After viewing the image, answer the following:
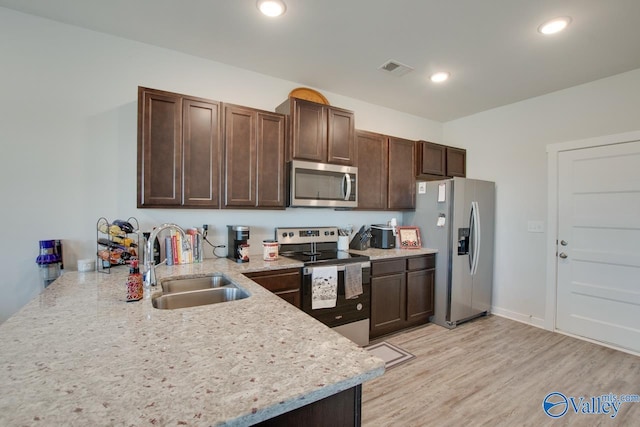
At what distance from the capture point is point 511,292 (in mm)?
3619

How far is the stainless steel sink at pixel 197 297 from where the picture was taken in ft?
5.22

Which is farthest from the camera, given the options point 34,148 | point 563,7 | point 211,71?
point 211,71

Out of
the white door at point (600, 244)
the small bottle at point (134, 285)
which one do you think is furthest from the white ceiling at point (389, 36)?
the small bottle at point (134, 285)

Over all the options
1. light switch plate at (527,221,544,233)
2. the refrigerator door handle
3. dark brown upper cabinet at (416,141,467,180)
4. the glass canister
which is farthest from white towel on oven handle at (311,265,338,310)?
light switch plate at (527,221,544,233)

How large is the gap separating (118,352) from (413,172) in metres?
3.50

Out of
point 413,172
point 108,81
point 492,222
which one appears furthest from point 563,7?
point 108,81

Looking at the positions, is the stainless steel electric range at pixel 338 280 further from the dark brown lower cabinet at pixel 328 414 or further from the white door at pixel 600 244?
the white door at pixel 600 244

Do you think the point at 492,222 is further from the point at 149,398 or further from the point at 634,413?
the point at 149,398

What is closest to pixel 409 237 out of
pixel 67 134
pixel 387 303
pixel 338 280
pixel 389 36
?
pixel 387 303

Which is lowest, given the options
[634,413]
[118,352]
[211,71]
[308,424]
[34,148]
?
[634,413]

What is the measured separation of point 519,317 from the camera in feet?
11.6

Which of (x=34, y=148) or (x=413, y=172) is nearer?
(x=34, y=148)

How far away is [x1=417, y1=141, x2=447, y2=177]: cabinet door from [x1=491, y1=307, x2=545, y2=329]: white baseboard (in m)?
1.92

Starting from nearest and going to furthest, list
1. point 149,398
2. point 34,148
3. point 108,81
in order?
point 149,398 < point 34,148 < point 108,81
